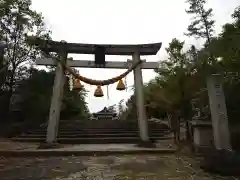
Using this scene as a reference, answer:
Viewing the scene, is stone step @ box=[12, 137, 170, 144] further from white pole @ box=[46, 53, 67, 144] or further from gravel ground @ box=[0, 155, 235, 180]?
gravel ground @ box=[0, 155, 235, 180]

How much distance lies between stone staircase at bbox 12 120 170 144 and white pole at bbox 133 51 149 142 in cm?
154

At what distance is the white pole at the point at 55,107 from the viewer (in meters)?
10.1

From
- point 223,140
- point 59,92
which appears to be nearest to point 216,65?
point 223,140

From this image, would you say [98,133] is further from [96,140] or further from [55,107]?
[55,107]

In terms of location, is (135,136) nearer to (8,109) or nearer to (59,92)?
(59,92)

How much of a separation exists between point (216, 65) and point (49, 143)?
6.83 m

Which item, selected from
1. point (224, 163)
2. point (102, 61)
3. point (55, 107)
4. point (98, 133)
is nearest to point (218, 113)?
point (224, 163)

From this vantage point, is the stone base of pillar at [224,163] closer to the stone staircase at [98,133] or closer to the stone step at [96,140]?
the stone staircase at [98,133]

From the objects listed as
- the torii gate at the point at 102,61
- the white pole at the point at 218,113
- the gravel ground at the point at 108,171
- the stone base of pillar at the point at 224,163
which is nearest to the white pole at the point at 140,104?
the torii gate at the point at 102,61

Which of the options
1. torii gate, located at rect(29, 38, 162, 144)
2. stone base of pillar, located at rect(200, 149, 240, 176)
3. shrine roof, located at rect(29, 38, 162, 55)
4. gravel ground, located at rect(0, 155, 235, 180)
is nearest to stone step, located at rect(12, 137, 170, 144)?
torii gate, located at rect(29, 38, 162, 144)

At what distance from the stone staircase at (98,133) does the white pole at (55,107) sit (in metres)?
2.09

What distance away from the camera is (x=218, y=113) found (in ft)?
21.5

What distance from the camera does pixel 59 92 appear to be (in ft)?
34.6

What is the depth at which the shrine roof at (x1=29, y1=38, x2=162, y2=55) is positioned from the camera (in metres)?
11.0
